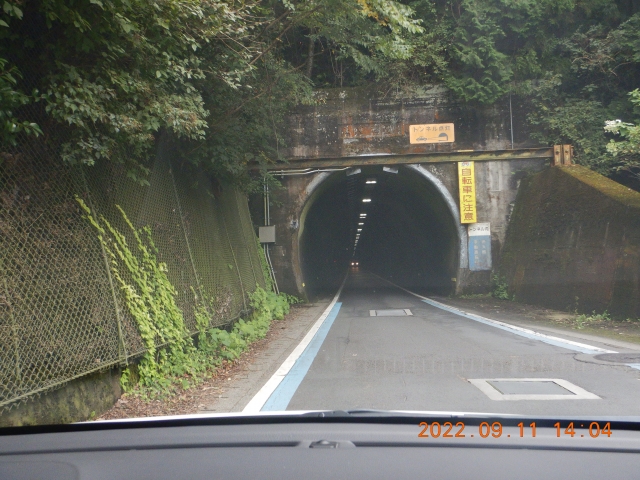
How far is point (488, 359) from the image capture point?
8.15 metres

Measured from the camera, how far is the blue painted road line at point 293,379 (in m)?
5.84

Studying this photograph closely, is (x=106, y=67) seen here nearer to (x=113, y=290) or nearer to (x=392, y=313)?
(x=113, y=290)

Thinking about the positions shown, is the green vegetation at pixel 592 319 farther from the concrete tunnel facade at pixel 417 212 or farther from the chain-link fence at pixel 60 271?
the chain-link fence at pixel 60 271

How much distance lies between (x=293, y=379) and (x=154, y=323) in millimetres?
1948

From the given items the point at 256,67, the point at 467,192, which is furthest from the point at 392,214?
the point at 256,67

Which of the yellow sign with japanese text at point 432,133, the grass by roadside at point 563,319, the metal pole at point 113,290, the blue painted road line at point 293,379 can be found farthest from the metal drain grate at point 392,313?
the metal pole at point 113,290

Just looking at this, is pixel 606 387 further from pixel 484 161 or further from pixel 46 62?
pixel 484 161

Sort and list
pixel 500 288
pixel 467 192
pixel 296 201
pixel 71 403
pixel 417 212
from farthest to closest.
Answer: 1. pixel 417 212
2. pixel 296 201
3. pixel 467 192
4. pixel 500 288
5. pixel 71 403

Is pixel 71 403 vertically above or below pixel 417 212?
below

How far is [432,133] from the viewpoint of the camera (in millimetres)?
20922

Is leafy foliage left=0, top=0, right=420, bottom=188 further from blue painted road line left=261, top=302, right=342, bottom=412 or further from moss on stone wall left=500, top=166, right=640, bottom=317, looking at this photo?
moss on stone wall left=500, top=166, right=640, bottom=317

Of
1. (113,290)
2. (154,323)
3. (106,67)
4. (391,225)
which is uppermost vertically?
(106,67)

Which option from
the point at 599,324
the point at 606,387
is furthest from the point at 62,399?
the point at 599,324
